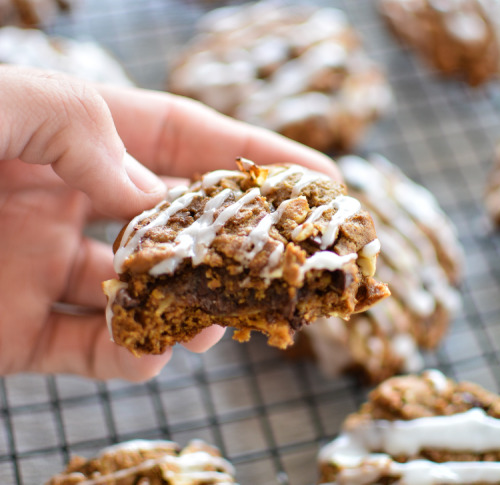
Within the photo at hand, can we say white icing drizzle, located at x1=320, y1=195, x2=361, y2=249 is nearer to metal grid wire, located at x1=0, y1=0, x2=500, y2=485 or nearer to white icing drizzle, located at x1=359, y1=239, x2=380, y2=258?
white icing drizzle, located at x1=359, y1=239, x2=380, y2=258

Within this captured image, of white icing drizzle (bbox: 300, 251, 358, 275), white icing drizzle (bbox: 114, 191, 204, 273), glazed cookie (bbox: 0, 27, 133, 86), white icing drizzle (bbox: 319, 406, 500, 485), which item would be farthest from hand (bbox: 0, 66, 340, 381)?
glazed cookie (bbox: 0, 27, 133, 86)

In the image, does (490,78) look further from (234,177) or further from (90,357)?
(90,357)

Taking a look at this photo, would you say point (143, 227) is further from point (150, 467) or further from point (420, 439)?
point (420, 439)

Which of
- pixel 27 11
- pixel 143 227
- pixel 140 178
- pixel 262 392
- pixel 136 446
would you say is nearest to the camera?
pixel 143 227

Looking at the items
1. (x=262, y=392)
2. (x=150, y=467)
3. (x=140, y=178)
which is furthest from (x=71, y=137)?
(x=262, y=392)

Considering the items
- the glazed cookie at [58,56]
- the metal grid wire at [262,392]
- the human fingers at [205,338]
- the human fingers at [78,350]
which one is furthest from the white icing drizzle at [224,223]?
the glazed cookie at [58,56]

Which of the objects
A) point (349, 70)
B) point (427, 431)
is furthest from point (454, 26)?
point (427, 431)
